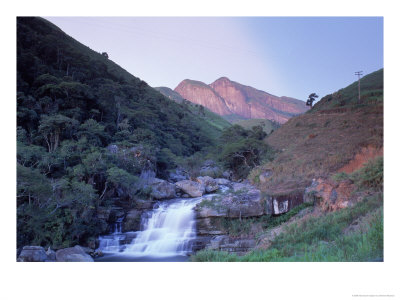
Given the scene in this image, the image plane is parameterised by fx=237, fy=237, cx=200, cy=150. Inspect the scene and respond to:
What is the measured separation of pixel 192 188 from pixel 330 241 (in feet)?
20.2

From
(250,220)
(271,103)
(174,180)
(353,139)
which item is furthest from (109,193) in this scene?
(353,139)

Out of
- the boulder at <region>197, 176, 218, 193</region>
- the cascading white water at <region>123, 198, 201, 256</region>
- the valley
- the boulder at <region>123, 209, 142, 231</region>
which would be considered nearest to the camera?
the valley


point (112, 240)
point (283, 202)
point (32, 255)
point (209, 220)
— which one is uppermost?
point (283, 202)

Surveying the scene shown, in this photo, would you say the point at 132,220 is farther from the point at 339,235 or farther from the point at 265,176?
the point at 339,235

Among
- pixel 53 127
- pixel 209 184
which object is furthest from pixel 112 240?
pixel 209 184

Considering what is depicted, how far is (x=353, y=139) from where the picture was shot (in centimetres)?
577

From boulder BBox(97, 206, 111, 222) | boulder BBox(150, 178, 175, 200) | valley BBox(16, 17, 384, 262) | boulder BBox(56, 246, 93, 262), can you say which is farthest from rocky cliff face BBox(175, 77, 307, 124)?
boulder BBox(56, 246, 93, 262)

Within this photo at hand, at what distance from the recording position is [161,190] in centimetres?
928

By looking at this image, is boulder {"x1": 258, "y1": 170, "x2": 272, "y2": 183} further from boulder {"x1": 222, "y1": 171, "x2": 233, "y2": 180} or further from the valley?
boulder {"x1": 222, "y1": 171, "x2": 233, "y2": 180}

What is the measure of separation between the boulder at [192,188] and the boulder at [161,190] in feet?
1.44

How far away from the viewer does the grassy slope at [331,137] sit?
5141 millimetres

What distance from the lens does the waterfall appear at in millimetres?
6309

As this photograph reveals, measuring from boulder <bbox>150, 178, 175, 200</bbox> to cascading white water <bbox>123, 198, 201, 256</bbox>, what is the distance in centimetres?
85

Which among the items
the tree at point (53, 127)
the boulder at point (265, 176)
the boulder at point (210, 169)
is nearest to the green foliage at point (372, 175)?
the boulder at point (265, 176)
